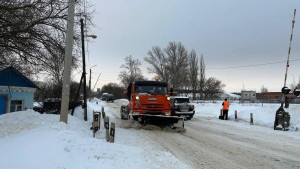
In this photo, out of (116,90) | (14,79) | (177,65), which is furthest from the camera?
(116,90)

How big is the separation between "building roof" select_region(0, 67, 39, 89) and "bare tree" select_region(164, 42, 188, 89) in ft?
154

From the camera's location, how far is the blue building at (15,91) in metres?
18.4

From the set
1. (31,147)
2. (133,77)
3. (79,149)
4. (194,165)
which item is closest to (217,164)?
(194,165)

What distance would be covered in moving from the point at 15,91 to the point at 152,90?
1220 cm

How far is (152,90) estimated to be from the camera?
14.3 meters

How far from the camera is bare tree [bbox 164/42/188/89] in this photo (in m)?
65.9

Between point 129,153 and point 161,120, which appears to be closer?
point 129,153

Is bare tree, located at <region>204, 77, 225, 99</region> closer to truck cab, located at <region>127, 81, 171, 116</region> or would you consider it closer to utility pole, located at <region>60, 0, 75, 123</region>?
truck cab, located at <region>127, 81, 171, 116</region>

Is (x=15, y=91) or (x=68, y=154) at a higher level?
(x=15, y=91)

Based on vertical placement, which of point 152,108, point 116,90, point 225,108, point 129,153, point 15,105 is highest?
point 116,90

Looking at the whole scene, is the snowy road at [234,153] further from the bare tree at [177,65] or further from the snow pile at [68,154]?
the bare tree at [177,65]

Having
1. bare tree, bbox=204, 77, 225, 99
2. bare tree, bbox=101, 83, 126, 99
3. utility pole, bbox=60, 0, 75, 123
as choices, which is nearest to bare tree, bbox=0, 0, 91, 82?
utility pole, bbox=60, 0, 75, 123

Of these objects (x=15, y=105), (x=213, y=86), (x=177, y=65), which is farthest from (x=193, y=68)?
(x=15, y=105)

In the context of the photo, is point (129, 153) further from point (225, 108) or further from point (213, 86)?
point (213, 86)
